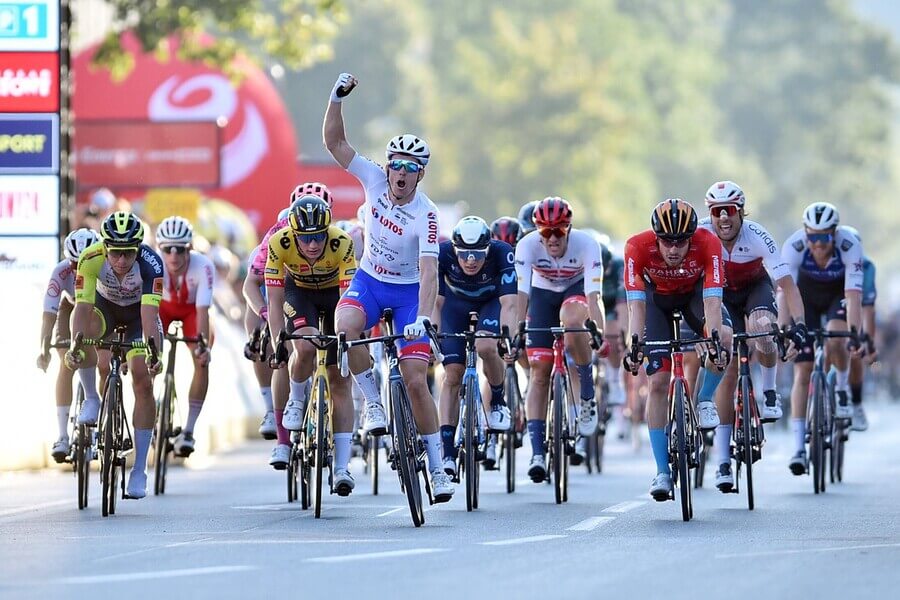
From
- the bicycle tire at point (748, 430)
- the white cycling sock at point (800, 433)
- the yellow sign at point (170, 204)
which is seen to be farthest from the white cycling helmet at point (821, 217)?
the yellow sign at point (170, 204)

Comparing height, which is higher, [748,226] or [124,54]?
[124,54]

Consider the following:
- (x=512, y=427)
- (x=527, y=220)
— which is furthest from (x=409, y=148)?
(x=527, y=220)

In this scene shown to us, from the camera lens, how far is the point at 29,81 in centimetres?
2247

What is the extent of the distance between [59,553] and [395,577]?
2191 millimetres

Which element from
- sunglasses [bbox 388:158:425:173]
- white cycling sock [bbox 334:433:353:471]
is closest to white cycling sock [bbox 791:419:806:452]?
white cycling sock [bbox 334:433:353:471]

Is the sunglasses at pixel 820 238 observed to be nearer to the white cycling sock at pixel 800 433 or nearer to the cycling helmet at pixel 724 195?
the white cycling sock at pixel 800 433

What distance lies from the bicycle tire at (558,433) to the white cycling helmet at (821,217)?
2.89 m

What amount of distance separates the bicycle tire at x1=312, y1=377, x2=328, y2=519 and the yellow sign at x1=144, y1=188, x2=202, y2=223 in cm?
1774

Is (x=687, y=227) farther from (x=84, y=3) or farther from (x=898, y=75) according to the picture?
(x=898, y=75)

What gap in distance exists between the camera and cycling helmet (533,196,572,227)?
16.4 m

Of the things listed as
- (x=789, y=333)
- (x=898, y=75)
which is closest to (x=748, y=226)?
(x=789, y=333)

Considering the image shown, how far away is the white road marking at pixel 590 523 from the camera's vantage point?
44.0 ft

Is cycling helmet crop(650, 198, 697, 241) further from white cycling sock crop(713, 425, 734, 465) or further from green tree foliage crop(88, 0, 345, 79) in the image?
green tree foliage crop(88, 0, 345, 79)

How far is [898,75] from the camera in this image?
382 ft
